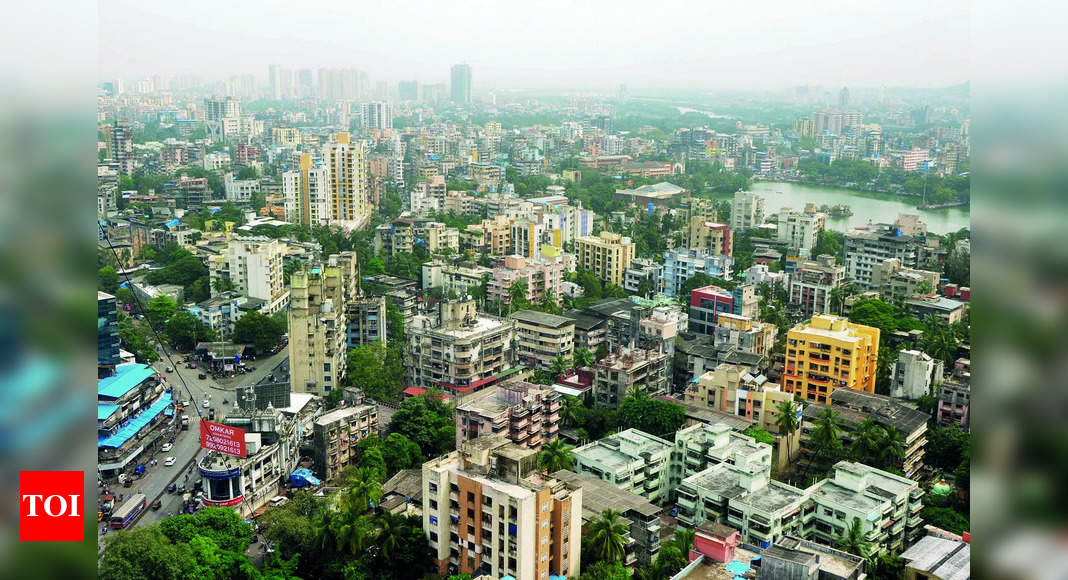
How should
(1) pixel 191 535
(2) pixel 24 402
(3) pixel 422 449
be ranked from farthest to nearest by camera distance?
(3) pixel 422 449 → (1) pixel 191 535 → (2) pixel 24 402

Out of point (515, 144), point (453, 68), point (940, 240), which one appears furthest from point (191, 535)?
point (453, 68)

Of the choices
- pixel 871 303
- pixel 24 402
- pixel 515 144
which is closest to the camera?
pixel 24 402

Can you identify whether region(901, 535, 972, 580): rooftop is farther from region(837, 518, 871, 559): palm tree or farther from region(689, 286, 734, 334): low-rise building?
region(689, 286, 734, 334): low-rise building

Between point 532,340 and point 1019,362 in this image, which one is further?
point 532,340

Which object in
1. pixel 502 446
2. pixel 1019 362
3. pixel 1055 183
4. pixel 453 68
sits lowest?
pixel 502 446

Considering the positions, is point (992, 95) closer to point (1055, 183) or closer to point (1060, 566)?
point (1055, 183)

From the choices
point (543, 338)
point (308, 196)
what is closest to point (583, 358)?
point (543, 338)
